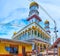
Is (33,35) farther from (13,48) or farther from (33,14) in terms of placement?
(13,48)

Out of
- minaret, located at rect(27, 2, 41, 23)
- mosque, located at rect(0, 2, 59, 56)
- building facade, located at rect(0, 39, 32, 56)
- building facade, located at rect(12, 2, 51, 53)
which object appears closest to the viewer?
building facade, located at rect(0, 39, 32, 56)

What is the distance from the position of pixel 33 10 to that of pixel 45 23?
551 centimetres

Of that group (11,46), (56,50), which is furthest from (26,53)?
(56,50)

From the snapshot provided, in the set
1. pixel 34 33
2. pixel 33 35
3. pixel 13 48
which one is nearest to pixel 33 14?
pixel 34 33

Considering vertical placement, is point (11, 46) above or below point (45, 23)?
below

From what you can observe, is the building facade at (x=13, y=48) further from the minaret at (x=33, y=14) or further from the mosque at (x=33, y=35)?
the minaret at (x=33, y=14)

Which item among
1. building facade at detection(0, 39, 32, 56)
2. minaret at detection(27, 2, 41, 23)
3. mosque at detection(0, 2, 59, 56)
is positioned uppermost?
minaret at detection(27, 2, 41, 23)

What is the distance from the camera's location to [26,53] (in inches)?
881

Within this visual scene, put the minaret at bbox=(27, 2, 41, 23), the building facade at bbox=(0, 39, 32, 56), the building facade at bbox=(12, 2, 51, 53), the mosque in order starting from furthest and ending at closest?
the minaret at bbox=(27, 2, 41, 23), the building facade at bbox=(12, 2, 51, 53), the mosque, the building facade at bbox=(0, 39, 32, 56)

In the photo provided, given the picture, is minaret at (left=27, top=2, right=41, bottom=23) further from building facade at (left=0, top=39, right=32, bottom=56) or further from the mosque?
building facade at (left=0, top=39, right=32, bottom=56)

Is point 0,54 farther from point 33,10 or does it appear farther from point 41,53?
point 33,10

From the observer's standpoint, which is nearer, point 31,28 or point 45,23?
point 31,28

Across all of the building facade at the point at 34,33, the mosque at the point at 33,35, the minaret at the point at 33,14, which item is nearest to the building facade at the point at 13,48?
the mosque at the point at 33,35

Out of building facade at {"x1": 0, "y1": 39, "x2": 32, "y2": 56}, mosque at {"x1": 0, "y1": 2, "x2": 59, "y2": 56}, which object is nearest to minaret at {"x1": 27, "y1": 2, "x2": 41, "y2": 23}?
mosque at {"x1": 0, "y1": 2, "x2": 59, "y2": 56}
